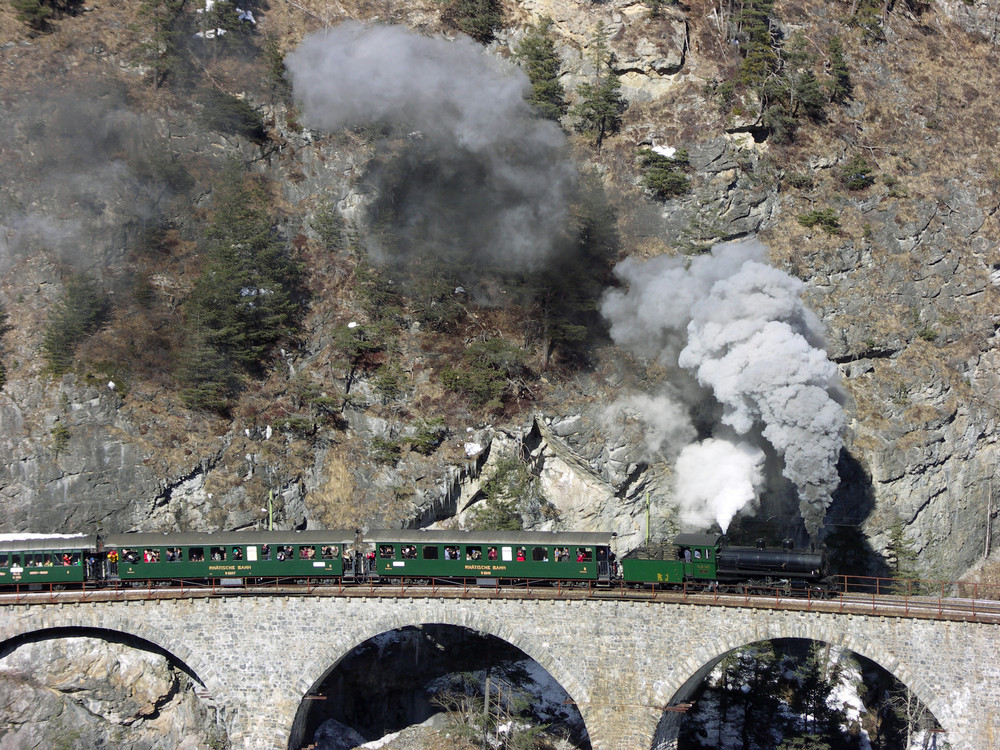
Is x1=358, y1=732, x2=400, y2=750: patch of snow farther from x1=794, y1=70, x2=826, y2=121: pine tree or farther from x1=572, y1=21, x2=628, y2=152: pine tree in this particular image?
x1=794, y1=70, x2=826, y2=121: pine tree

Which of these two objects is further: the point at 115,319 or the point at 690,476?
the point at 115,319

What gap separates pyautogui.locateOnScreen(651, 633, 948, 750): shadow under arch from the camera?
2983 centimetres

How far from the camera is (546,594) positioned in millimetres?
33125

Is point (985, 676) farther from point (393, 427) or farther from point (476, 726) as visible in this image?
point (393, 427)

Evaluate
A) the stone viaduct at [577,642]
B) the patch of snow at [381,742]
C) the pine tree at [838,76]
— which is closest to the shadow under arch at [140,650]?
the stone viaduct at [577,642]

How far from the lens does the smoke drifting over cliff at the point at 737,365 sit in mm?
33812

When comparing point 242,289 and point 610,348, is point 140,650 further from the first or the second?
point 610,348

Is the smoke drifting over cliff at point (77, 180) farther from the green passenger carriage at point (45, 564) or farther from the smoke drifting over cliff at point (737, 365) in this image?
the smoke drifting over cliff at point (737, 365)

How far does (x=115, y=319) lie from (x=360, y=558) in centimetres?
2143

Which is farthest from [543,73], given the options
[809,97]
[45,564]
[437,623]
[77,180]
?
[45,564]

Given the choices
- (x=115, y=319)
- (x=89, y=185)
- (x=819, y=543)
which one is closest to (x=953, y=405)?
(x=819, y=543)

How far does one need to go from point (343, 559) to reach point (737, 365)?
18206 millimetres

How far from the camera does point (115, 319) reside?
47.2m

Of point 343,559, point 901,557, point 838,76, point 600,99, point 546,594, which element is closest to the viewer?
point 546,594
